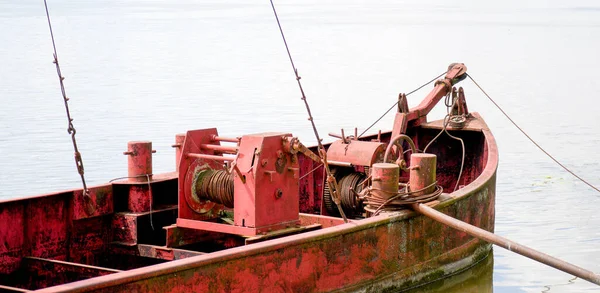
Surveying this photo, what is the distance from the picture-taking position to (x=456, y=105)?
522 inches

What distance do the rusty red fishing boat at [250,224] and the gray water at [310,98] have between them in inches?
80.2

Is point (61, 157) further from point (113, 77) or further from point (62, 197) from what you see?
point (113, 77)

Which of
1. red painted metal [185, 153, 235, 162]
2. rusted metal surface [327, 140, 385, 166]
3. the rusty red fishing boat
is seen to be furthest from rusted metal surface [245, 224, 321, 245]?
rusted metal surface [327, 140, 385, 166]

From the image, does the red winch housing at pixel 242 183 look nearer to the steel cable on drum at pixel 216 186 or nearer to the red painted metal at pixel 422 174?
the steel cable on drum at pixel 216 186

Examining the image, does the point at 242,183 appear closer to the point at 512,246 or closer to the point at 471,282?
the point at 512,246

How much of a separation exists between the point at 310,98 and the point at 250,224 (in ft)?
70.2

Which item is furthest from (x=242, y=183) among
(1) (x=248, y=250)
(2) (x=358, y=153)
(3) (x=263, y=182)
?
(2) (x=358, y=153)

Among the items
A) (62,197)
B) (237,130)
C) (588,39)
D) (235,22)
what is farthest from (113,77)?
(235,22)

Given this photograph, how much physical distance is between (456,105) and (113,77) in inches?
907

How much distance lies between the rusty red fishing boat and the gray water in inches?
80.2

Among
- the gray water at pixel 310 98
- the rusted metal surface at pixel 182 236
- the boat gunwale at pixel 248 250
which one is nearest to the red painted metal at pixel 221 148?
the rusted metal surface at pixel 182 236

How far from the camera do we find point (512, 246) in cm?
845

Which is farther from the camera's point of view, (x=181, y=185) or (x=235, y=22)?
(x=235, y=22)

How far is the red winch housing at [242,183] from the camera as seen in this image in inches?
344
